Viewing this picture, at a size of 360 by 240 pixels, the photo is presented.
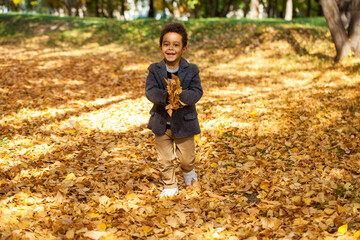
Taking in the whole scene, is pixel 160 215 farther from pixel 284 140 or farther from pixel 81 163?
pixel 284 140

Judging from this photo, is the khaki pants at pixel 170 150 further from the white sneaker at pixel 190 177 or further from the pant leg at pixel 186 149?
the white sneaker at pixel 190 177

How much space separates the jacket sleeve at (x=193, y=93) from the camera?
3301mm

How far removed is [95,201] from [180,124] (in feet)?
4.74

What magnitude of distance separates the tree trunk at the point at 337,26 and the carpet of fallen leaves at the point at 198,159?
1.73 feet

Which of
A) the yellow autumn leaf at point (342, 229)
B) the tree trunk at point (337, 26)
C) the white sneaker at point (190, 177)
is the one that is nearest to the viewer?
the yellow autumn leaf at point (342, 229)

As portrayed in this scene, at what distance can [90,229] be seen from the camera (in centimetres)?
317

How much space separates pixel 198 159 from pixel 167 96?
6.61 feet

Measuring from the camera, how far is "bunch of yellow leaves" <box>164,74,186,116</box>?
10.5 ft

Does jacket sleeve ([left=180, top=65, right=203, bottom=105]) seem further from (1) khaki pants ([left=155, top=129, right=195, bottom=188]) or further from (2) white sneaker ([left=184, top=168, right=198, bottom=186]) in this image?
(2) white sneaker ([left=184, top=168, right=198, bottom=186])

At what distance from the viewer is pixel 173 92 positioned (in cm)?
321

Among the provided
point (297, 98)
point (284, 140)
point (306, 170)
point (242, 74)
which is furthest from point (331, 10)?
point (306, 170)

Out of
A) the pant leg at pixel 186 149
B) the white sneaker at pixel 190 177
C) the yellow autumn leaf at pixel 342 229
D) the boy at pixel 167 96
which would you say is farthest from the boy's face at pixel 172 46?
the yellow autumn leaf at pixel 342 229

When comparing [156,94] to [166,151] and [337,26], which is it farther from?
[337,26]

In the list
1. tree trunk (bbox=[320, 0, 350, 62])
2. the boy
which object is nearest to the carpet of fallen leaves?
tree trunk (bbox=[320, 0, 350, 62])
